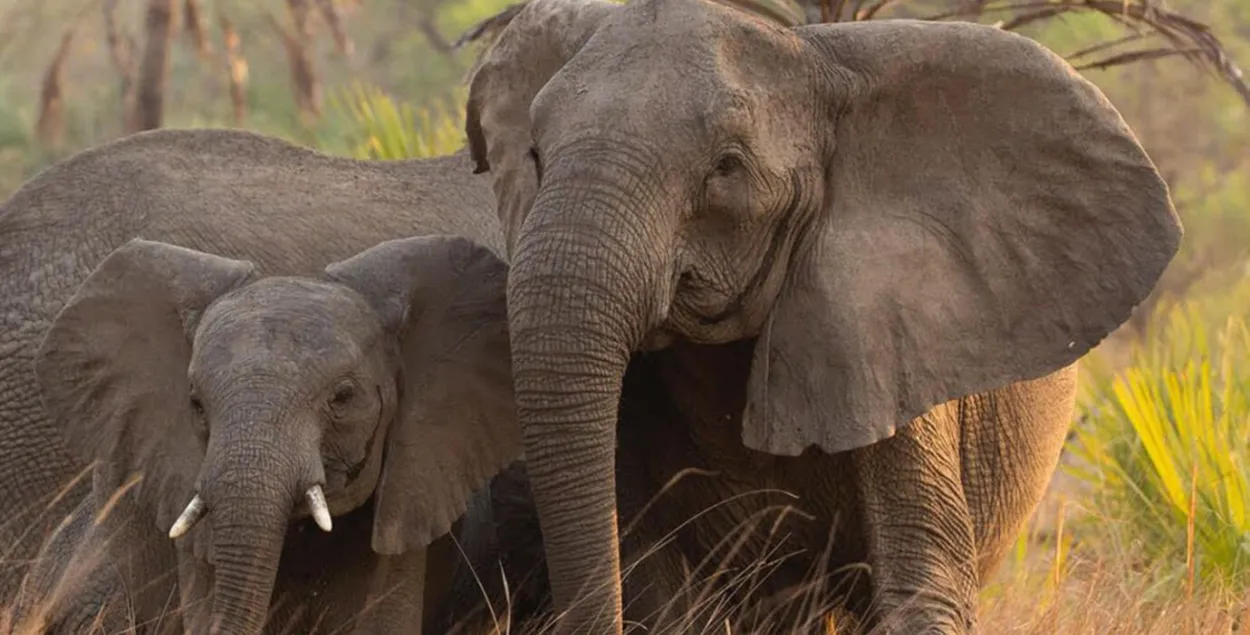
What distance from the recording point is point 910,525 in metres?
5.99

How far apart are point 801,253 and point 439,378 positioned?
37.9 inches

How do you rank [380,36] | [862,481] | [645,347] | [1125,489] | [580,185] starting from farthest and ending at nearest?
[380,36] < [1125,489] < [862,481] < [645,347] < [580,185]

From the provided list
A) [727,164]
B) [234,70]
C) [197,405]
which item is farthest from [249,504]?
[234,70]

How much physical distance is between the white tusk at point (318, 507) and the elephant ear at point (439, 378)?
0.49 metres

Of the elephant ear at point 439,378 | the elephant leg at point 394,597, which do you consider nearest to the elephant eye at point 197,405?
the elephant ear at point 439,378

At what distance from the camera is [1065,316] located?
232 inches

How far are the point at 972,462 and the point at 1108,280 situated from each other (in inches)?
32.1

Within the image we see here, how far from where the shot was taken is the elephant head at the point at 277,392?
5344 mm

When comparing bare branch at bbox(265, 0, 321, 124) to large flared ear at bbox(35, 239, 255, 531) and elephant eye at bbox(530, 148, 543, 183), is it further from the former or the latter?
elephant eye at bbox(530, 148, 543, 183)

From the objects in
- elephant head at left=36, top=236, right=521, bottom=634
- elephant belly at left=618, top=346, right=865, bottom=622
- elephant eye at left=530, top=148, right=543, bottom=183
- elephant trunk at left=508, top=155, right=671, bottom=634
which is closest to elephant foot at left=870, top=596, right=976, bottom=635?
elephant belly at left=618, top=346, right=865, bottom=622

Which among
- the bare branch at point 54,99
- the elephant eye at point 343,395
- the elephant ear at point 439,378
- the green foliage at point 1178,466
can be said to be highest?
the elephant eye at point 343,395

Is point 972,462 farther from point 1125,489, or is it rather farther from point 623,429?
point 1125,489

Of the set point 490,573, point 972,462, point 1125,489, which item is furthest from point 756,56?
point 1125,489

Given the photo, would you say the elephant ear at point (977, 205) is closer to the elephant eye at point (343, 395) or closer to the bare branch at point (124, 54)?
the elephant eye at point (343, 395)
